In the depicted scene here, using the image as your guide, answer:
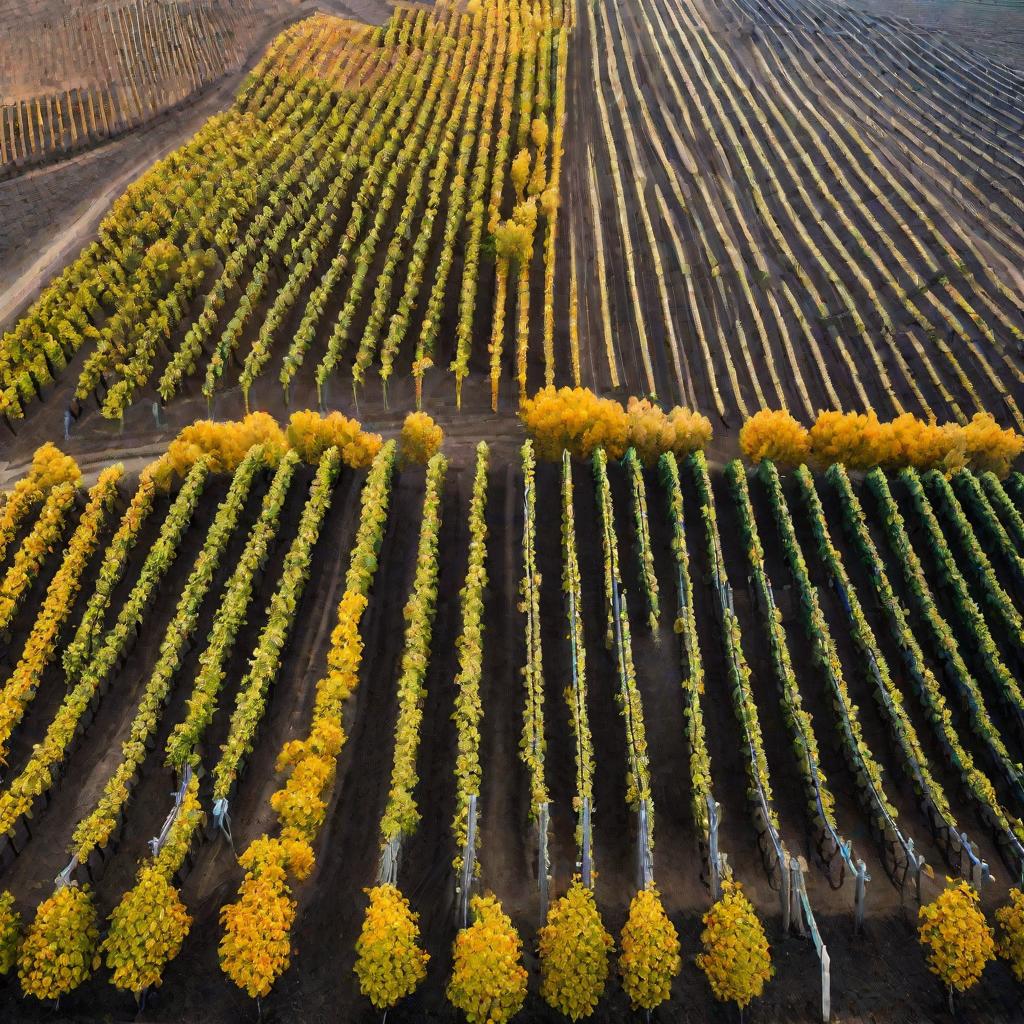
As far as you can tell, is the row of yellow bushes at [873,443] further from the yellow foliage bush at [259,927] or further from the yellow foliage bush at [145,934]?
the yellow foliage bush at [145,934]

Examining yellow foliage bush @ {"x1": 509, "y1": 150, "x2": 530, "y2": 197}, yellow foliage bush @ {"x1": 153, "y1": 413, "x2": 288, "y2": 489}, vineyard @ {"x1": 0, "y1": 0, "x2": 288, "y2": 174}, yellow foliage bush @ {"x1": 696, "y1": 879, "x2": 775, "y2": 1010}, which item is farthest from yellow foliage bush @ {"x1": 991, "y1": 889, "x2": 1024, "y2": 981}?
vineyard @ {"x1": 0, "y1": 0, "x2": 288, "y2": 174}

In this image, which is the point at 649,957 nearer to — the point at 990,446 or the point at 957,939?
the point at 957,939

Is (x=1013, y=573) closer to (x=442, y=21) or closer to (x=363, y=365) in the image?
(x=363, y=365)

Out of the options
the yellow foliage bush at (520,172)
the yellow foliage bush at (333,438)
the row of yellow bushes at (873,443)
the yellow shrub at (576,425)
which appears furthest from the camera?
the yellow foliage bush at (520,172)

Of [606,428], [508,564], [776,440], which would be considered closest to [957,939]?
[508,564]

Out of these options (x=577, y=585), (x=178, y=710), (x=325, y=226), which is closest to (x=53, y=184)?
(x=325, y=226)

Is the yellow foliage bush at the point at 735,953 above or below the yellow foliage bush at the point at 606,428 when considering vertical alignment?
below

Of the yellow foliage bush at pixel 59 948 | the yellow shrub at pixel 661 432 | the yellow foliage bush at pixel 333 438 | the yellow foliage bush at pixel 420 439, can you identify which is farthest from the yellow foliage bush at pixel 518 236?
the yellow foliage bush at pixel 59 948
